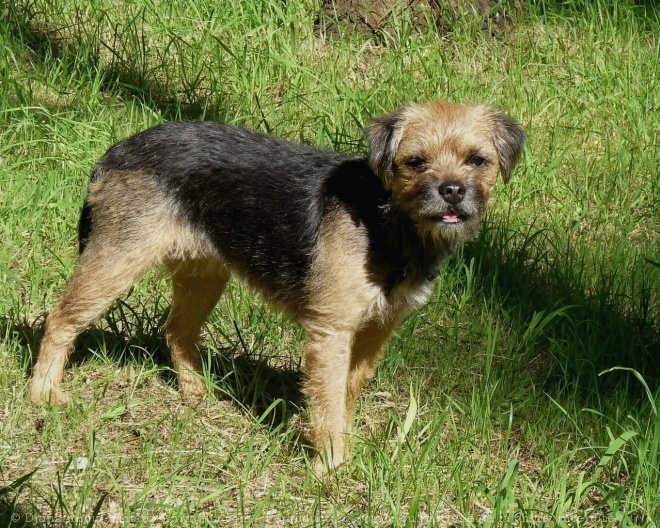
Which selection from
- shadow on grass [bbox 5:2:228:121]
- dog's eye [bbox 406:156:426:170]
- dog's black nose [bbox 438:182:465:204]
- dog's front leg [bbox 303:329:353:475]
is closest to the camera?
dog's black nose [bbox 438:182:465:204]

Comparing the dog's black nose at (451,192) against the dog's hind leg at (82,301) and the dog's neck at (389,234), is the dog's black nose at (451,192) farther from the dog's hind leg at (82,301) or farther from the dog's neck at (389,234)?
the dog's hind leg at (82,301)

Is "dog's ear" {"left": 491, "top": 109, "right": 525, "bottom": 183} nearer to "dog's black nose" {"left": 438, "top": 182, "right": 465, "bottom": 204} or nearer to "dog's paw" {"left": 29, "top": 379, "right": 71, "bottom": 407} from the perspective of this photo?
"dog's black nose" {"left": 438, "top": 182, "right": 465, "bottom": 204}

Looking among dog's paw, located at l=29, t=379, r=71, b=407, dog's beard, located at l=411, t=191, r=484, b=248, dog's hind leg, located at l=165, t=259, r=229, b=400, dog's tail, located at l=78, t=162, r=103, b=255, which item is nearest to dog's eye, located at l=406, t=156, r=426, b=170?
dog's beard, located at l=411, t=191, r=484, b=248

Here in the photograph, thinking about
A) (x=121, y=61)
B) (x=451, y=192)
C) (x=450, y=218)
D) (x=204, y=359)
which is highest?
(x=451, y=192)

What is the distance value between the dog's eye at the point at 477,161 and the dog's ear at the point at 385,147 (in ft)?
1.05

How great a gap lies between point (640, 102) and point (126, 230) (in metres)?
3.82

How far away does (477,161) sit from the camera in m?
4.33

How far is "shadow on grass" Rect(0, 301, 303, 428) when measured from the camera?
500cm

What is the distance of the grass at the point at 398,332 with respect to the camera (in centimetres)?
414

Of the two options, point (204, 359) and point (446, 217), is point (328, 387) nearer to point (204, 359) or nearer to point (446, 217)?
point (446, 217)

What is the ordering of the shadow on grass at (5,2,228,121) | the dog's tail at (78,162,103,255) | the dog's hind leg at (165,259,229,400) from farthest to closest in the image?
the shadow on grass at (5,2,228,121) < the dog's hind leg at (165,259,229,400) < the dog's tail at (78,162,103,255)

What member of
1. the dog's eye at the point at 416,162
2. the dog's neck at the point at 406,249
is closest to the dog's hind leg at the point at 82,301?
the dog's neck at the point at 406,249

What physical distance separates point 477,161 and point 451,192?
28 centimetres

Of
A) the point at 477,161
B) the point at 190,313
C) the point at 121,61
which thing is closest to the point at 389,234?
the point at 477,161
